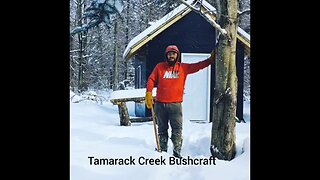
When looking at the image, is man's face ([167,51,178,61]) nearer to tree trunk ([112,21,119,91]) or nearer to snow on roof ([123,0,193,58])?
snow on roof ([123,0,193,58])

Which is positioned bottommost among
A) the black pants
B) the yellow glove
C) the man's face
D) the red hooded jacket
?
the black pants

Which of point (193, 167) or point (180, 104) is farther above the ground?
point (180, 104)

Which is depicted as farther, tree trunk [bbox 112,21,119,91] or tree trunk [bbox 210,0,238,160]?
tree trunk [bbox 112,21,119,91]

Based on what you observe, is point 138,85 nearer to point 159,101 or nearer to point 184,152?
point 159,101

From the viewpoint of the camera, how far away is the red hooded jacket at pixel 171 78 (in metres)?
3.16

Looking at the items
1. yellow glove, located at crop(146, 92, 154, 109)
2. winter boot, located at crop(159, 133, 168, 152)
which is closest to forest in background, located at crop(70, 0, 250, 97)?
yellow glove, located at crop(146, 92, 154, 109)

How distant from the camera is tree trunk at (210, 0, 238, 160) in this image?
3109mm

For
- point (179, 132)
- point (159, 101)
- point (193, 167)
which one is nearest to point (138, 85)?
point (159, 101)

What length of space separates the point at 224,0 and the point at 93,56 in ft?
2.78

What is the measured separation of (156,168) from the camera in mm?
3098

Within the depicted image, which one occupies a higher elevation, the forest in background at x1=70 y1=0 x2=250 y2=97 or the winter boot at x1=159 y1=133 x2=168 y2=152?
the forest in background at x1=70 y1=0 x2=250 y2=97

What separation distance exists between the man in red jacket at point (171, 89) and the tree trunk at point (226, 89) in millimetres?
96

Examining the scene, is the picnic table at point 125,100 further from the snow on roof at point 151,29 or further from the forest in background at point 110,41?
the snow on roof at point 151,29

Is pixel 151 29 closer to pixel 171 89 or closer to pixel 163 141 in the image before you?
pixel 171 89
